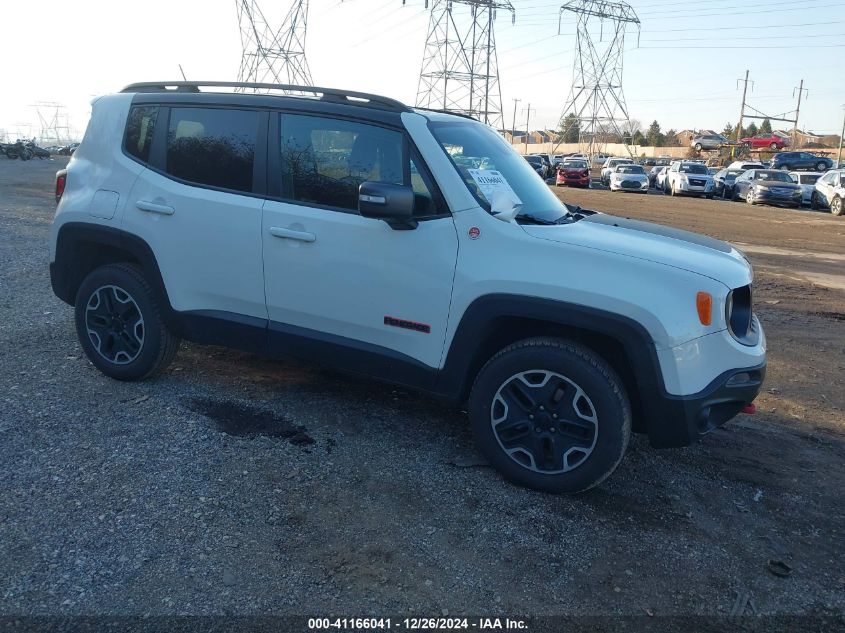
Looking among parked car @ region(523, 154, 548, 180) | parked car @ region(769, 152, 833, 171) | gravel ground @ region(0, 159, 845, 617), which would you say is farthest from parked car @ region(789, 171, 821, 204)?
gravel ground @ region(0, 159, 845, 617)

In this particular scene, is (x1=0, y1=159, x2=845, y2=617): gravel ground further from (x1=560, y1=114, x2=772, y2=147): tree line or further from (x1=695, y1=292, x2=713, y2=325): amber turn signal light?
(x1=560, y1=114, x2=772, y2=147): tree line

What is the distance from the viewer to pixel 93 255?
16.9 feet

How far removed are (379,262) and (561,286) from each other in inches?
40.7

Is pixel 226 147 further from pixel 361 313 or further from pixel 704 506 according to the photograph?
pixel 704 506

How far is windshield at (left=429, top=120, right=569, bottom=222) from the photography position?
4059 mm

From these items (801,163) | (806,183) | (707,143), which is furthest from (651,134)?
(806,183)

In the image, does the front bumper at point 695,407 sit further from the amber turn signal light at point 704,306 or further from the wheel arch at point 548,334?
the amber turn signal light at point 704,306

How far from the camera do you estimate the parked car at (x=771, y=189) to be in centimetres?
2848

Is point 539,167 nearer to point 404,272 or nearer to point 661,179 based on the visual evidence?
point 661,179

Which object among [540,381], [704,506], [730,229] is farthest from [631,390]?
[730,229]

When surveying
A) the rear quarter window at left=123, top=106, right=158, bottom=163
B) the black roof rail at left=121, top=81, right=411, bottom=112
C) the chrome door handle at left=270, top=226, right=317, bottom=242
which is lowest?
the chrome door handle at left=270, top=226, right=317, bottom=242

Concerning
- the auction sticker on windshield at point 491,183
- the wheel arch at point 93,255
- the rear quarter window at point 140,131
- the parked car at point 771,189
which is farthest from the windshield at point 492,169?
the parked car at point 771,189

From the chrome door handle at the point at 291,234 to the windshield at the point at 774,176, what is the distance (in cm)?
2969

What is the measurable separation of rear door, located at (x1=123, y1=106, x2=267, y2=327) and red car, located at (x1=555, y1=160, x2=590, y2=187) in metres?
35.7
